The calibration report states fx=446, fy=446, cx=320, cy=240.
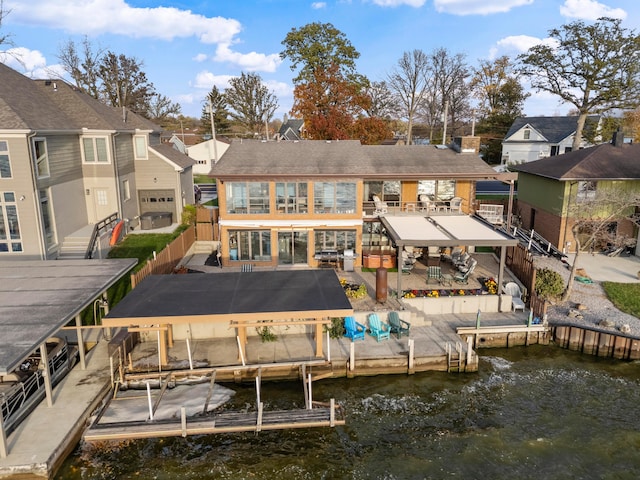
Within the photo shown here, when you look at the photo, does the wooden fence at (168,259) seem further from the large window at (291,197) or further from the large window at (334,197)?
the large window at (334,197)

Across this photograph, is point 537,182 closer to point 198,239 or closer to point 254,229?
point 254,229

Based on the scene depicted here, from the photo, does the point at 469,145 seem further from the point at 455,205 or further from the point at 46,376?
the point at 46,376

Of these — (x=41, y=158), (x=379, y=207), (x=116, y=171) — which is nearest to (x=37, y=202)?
(x=41, y=158)

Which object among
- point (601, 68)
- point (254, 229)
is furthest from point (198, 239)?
point (601, 68)

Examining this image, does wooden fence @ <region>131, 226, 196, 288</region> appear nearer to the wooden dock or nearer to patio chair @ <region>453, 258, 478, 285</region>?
the wooden dock

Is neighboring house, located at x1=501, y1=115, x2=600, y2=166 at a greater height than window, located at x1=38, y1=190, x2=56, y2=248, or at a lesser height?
greater

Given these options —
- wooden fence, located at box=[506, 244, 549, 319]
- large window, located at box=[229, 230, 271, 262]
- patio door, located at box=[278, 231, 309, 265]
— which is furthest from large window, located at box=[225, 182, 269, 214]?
wooden fence, located at box=[506, 244, 549, 319]
